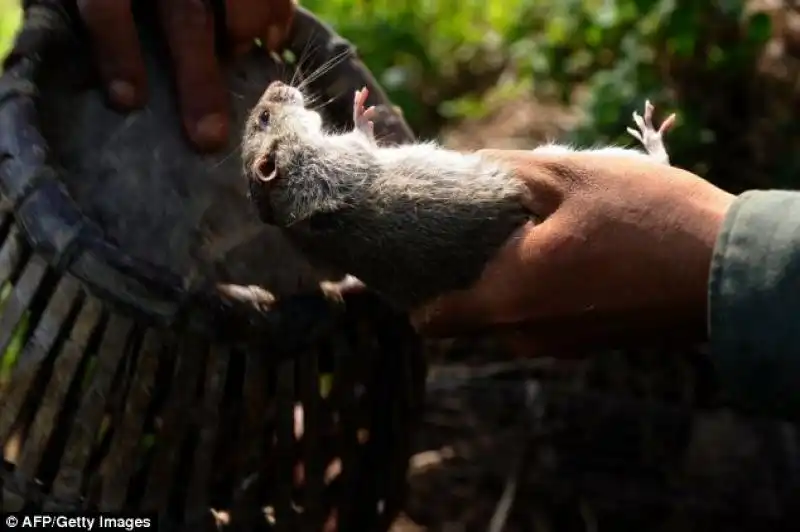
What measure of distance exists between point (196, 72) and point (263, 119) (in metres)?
0.20

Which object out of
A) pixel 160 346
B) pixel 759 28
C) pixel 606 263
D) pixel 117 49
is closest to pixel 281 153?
pixel 117 49

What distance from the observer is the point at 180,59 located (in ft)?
8.25

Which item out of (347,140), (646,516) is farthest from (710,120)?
(347,140)

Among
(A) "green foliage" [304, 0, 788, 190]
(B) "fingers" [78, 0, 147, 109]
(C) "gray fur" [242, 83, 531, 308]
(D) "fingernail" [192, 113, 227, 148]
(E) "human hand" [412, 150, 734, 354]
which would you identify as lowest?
(E) "human hand" [412, 150, 734, 354]

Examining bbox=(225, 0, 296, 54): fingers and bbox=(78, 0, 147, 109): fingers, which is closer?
bbox=(78, 0, 147, 109): fingers

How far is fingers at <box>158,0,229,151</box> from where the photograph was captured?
250 cm

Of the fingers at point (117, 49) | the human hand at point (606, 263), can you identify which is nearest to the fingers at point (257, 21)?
the fingers at point (117, 49)

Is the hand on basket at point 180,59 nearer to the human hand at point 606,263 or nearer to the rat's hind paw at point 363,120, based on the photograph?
the rat's hind paw at point 363,120

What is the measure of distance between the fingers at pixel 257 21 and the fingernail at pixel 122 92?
1.03ft

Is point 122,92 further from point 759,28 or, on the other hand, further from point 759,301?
point 759,28

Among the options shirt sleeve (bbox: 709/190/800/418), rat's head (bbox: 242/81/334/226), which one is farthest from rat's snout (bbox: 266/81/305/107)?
shirt sleeve (bbox: 709/190/800/418)

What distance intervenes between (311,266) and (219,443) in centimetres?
48

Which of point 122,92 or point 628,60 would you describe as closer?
point 122,92

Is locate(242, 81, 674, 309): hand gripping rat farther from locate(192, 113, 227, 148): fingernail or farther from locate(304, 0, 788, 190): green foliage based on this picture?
locate(304, 0, 788, 190): green foliage
